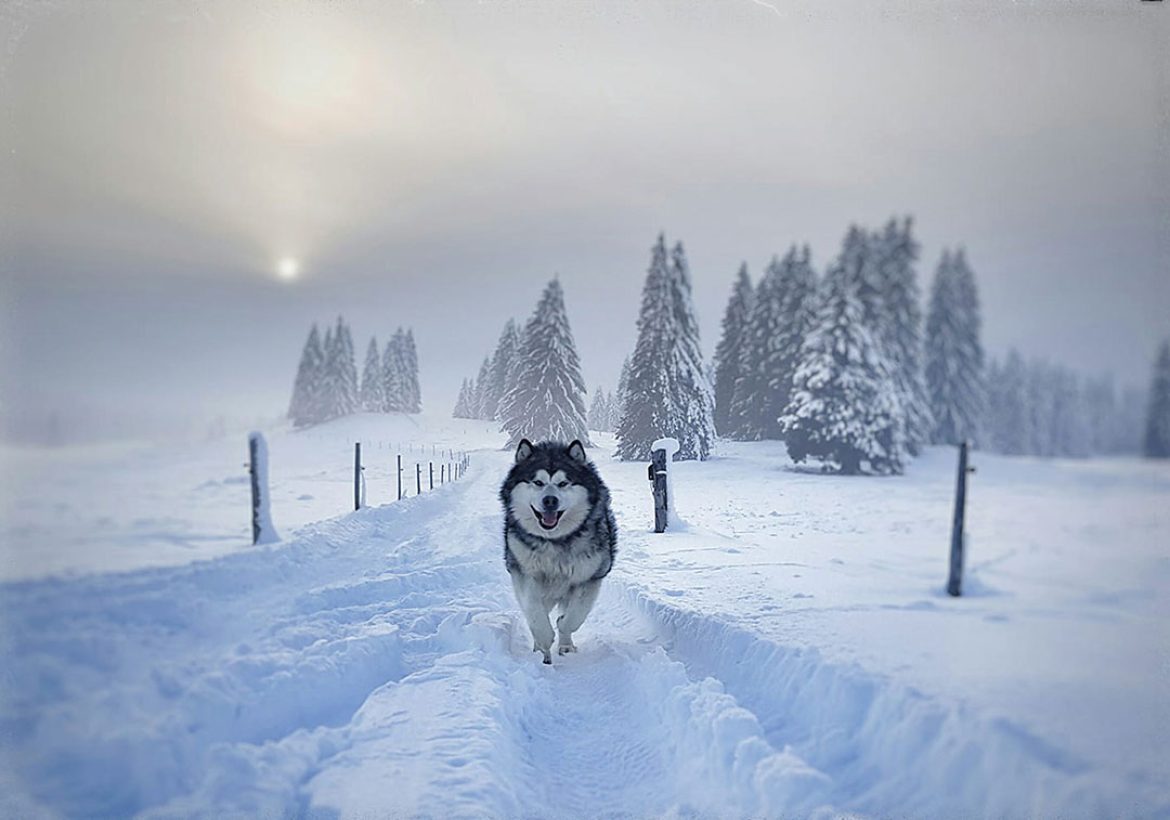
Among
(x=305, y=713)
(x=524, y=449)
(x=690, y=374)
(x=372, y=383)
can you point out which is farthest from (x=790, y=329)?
(x=305, y=713)

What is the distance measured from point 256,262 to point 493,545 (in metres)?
2.57

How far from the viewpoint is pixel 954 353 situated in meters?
2.75

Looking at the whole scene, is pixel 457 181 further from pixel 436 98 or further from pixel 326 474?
pixel 326 474

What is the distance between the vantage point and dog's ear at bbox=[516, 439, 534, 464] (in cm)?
393

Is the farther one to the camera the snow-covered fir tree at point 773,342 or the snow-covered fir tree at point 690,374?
the snow-covered fir tree at point 690,374

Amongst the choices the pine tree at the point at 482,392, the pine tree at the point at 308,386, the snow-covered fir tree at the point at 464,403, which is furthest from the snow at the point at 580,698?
the pine tree at the point at 482,392

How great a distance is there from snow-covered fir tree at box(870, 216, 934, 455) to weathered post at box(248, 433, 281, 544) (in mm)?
2795

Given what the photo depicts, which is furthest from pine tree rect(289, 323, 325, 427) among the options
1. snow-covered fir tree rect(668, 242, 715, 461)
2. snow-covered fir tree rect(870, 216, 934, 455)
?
snow-covered fir tree rect(870, 216, 934, 455)

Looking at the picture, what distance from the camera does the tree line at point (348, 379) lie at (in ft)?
10.2

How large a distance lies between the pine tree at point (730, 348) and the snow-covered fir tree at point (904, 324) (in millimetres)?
659

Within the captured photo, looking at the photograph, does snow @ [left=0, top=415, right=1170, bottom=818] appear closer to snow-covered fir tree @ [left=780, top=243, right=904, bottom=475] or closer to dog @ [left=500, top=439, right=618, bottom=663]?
snow-covered fir tree @ [left=780, top=243, right=904, bottom=475]

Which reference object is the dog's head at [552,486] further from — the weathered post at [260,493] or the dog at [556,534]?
the weathered post at [260,493]

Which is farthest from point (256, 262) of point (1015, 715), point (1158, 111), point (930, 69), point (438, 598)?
point (1158, 111)

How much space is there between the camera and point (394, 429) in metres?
3.49
